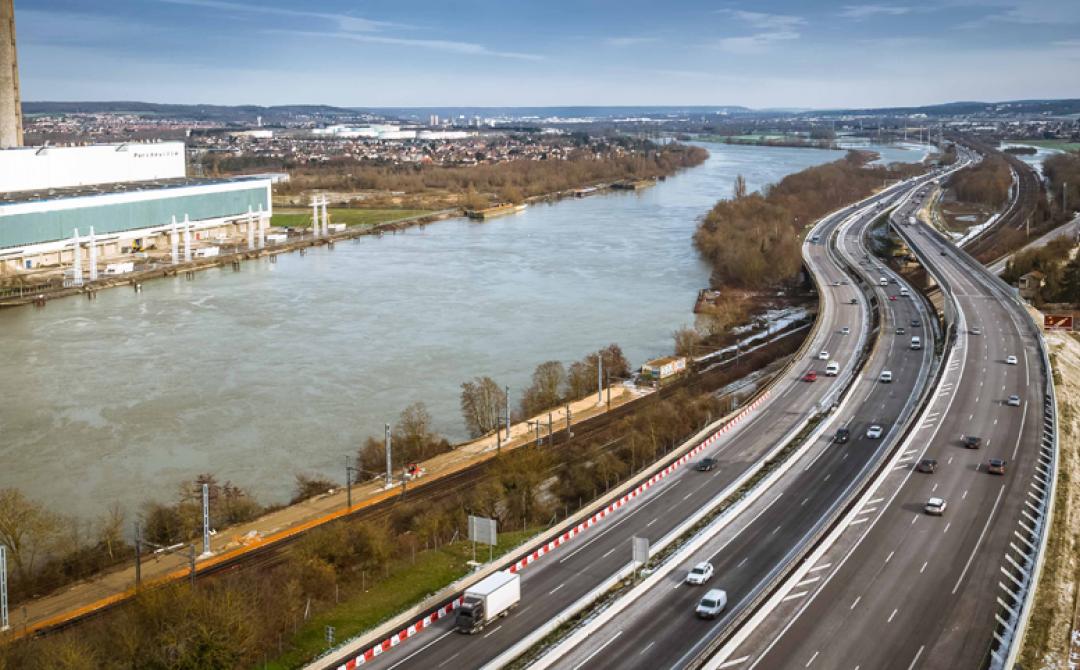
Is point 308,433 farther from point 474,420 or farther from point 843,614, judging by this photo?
point 843,614

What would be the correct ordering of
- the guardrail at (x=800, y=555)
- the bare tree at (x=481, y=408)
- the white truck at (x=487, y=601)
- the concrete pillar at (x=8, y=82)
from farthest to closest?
the concrete pillar at (x=8, y=82)
the bare tree at (x=481, y=408)
the white truck at (x=487, y=601)
the guardrail at (x=800, y=555)

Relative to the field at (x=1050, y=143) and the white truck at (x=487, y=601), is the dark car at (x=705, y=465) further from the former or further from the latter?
the field at (x=1050, y=143)

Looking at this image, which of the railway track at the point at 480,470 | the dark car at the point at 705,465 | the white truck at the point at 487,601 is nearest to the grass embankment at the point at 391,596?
the white truck at the point at 487,601

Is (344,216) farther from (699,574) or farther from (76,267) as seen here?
(699,574)

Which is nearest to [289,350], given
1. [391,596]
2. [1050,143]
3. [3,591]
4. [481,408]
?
[481,408]

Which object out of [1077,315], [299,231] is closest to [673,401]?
[1077,315]
